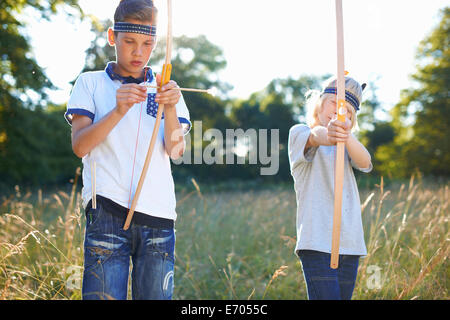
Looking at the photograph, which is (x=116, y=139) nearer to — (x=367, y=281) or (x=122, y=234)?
(x=122, y=234)

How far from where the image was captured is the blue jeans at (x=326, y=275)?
2.19 metres

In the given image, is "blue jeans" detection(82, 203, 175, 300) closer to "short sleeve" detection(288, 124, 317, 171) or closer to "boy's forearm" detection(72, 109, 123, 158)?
"boy's forearm" detection(72, 109, 123, 158)

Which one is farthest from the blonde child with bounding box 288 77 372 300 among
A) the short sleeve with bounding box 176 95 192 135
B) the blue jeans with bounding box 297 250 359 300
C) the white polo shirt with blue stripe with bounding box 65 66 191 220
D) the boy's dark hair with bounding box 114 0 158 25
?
the boy's dark hair with bounding box 114 0 158 25

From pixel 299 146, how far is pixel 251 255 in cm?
282

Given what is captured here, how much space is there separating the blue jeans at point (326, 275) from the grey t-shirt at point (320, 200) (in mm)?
49

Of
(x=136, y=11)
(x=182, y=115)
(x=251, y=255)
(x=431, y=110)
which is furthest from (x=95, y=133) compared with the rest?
(x=431, y=110)

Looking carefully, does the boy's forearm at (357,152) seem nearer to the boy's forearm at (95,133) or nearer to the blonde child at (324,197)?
the blonde child at (324,197)

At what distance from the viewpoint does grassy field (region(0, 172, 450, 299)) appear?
3369 millimetres

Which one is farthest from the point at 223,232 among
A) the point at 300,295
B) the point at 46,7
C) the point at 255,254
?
the point at 46,7

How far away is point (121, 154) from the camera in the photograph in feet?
6.65

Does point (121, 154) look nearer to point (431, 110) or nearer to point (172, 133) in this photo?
point (172, 133)

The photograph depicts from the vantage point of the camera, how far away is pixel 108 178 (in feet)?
6.50

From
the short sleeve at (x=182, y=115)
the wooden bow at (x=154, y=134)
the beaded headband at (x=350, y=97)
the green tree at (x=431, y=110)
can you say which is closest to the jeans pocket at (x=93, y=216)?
the wooden bow at (x=154, y=134)
